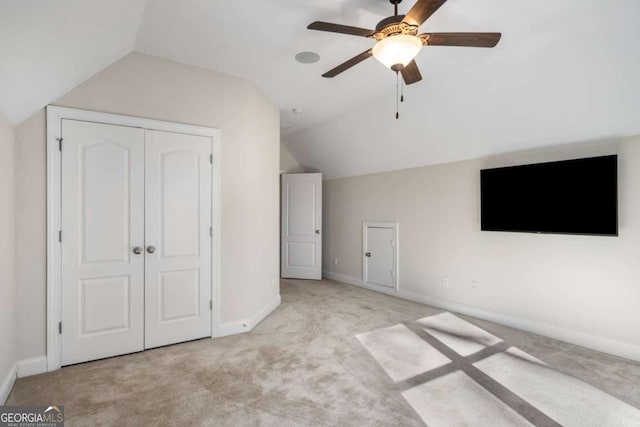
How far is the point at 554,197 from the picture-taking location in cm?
321

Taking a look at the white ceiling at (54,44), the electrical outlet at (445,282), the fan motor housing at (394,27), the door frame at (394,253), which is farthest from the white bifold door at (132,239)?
the electrical outlet at (445,282)

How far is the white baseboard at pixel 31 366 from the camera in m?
2.44

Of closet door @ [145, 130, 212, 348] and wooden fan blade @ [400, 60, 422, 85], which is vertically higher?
wooden fan blade @ [400, 60, 422, 85]

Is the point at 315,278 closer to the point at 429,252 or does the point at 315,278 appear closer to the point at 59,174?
the point at 429,252

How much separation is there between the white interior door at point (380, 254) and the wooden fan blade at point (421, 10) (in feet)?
11.6

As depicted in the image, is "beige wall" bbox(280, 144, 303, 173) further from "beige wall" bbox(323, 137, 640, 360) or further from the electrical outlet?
the electrical outlet

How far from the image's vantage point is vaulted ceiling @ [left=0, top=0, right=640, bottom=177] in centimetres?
201

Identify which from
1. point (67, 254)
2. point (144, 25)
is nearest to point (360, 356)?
point (67, 254)

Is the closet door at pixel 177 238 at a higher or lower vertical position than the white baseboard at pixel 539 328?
higher

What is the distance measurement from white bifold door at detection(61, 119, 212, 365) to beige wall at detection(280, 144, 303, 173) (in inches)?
129

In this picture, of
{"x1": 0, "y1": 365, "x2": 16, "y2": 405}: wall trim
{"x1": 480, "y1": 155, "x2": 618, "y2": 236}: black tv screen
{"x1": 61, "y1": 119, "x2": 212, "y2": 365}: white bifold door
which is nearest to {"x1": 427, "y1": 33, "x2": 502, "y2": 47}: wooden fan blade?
{"x1": 480, "y1": 155, "x2": 618, "y2": 236}: black tv screen

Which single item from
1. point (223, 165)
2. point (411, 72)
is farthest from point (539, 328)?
point (223, 165)

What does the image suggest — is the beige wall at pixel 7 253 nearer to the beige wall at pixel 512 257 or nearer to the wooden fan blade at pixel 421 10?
the wooden fan blade at pixel 421 10

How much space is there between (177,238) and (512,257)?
12.1ft
